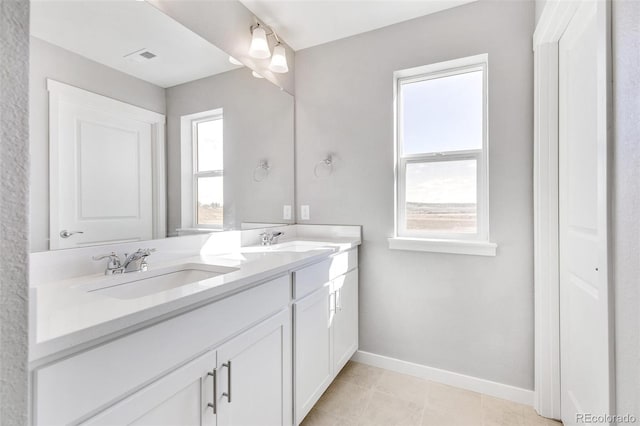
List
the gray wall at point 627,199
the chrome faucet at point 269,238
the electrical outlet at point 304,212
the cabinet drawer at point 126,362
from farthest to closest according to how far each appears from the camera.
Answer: the electrical outlet at point 304,212 < the chrome faucet at point 269,238 < the gray wall at point 627,199 < the cabinet drawer at point 126,362

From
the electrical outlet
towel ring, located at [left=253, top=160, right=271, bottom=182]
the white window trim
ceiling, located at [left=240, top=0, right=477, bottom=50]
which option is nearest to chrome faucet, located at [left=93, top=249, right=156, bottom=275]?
the white window trim

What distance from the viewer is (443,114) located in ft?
6.53

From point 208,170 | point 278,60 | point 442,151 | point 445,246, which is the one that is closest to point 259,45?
point 278,60

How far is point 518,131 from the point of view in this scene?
67.5 inches

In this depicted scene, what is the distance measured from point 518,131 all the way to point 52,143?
219 centimetres

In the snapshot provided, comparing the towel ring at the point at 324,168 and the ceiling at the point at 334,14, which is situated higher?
the ceiling at the point at 334,14

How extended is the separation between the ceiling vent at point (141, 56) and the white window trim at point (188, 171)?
0.28 m

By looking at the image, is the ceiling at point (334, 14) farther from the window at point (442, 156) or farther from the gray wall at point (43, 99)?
the gray wall at point (43, 99)

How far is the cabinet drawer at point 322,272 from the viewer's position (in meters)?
1.43

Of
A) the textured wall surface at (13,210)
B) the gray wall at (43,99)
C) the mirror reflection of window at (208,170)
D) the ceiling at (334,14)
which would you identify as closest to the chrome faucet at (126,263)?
the gray wall at (43,99)

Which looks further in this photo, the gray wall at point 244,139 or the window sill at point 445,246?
the window sill at point 445,246

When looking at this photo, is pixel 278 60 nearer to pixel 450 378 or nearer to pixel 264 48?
pixel 264 48

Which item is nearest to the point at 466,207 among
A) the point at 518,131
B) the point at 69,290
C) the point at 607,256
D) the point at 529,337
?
the point at 518,131

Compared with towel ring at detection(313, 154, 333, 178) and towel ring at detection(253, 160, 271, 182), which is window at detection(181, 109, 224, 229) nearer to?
towel ring at detection(253, 160, 271, 182)
